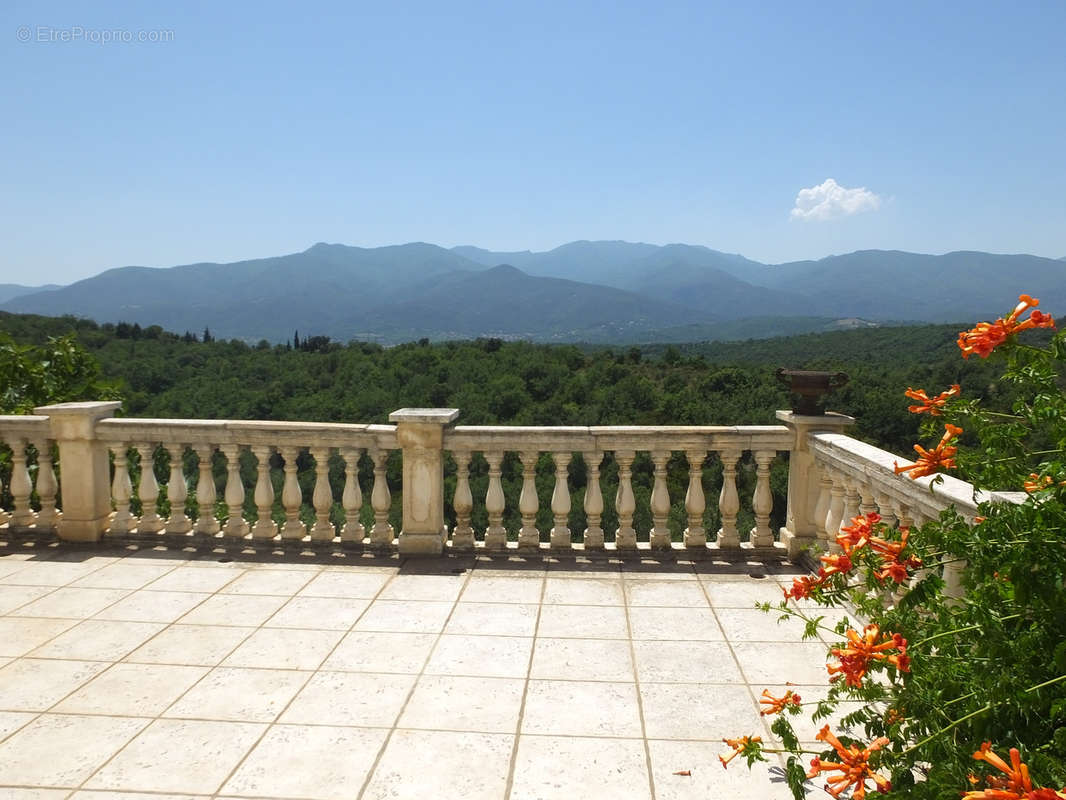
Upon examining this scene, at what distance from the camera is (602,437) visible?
5320mm

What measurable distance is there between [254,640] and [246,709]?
2.52ft

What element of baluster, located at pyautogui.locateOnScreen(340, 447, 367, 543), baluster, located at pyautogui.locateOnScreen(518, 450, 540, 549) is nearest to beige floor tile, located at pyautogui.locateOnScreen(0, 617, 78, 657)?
baluster, located at pyautogui.locateOnScreen(340, 447, 367, 543)

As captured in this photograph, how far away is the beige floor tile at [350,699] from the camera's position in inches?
124

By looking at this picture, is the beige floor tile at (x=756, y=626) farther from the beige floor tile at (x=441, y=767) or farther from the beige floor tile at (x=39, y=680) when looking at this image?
the beige floor tile at (x=39, y=680)

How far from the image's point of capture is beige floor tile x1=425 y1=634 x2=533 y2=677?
3596 millimetres

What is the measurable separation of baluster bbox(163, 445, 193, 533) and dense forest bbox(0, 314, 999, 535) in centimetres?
1160

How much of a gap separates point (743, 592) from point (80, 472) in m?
4.88

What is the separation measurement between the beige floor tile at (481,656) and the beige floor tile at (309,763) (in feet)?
2.09

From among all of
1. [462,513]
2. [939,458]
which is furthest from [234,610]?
[939,458]

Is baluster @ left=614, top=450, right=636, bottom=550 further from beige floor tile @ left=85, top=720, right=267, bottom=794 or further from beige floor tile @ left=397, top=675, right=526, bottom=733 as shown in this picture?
beige floor tile @ left=85, top=720, right=267, bottom=794

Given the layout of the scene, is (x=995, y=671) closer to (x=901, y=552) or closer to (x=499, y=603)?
(x=901, y=552)

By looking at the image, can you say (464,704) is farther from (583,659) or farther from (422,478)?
(422,478)

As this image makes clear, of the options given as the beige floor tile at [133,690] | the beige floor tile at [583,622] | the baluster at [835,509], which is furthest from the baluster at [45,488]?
the baluster at [835,509]

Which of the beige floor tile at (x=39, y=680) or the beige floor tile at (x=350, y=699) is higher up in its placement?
the beige floor tile at (x=39, y=680)
